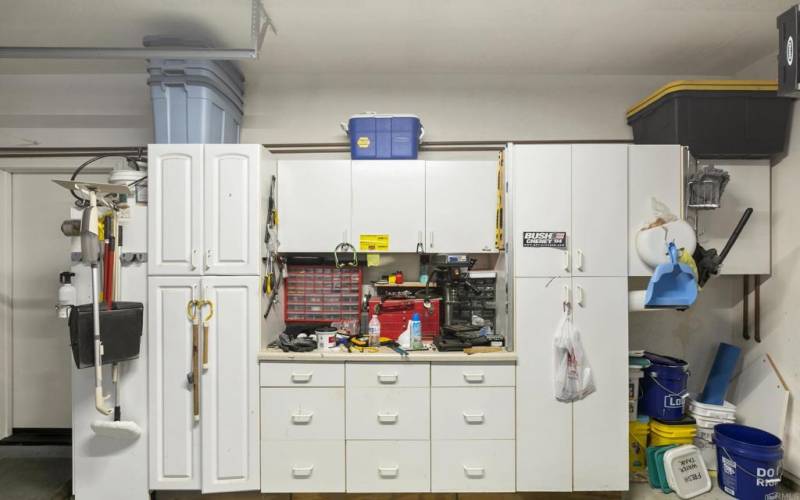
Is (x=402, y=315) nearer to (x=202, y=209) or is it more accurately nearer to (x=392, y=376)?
(x=392, y=376)

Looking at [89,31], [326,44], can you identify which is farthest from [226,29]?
[89,31]

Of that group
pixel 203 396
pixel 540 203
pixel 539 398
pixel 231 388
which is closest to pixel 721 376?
pixel 539 398

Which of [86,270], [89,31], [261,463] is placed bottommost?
[261,463]

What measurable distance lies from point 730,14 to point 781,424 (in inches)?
103

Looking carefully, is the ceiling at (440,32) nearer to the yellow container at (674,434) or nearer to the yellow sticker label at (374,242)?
the yellow sticker label at (374,242)

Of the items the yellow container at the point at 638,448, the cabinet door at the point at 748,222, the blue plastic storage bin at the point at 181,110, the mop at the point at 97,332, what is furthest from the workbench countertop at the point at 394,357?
the cabinet door at the point at 748,222

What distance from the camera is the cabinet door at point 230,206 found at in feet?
6.84

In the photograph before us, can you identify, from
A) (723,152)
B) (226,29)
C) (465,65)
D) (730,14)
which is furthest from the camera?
(465,65)

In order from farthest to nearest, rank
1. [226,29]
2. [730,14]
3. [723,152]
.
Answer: [723,152], [226,29], [730,14]

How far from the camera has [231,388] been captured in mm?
2062

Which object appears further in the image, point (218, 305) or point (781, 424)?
point (781, 424)

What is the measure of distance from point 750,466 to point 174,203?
12.6 ft

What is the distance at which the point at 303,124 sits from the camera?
2730 mm

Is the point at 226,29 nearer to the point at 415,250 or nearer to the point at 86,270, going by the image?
the point at 86,270
